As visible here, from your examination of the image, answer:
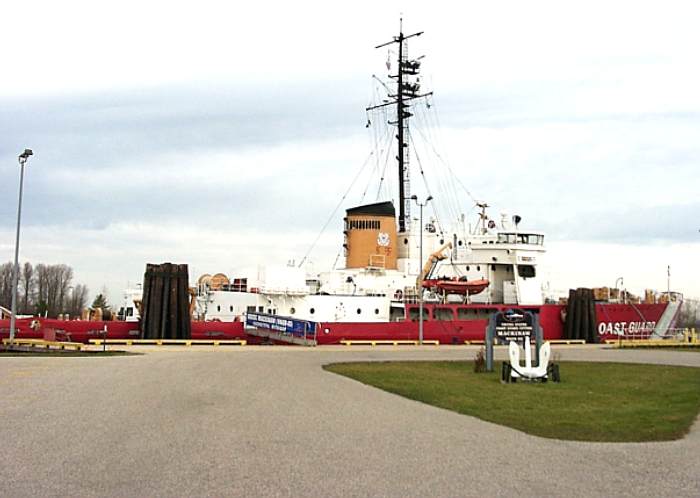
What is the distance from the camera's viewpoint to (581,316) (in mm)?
40625

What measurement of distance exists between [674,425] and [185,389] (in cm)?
893

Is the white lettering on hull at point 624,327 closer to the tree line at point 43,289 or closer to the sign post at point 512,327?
the sign post at point 512,327

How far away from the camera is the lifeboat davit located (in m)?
38.2

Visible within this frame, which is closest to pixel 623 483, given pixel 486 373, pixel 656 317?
pixel 486 373

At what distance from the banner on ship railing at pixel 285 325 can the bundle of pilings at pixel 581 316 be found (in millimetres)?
14513

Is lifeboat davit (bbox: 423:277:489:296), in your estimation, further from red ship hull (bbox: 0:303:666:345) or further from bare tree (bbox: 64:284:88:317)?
bare tree (bbox: 64:284:88:317)

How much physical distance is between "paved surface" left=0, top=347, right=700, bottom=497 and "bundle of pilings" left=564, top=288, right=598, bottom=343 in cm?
2752

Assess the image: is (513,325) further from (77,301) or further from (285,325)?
(77,301)

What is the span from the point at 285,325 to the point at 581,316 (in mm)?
16331

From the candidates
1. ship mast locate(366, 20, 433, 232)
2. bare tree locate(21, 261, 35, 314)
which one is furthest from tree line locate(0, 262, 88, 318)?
ship mast locate(366, 20, 433, 232)

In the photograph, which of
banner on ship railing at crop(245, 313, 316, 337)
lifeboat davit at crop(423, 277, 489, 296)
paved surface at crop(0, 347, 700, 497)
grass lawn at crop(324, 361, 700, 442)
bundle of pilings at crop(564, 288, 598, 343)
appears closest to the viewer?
paved surface at crop(0, 347, 700, 497)

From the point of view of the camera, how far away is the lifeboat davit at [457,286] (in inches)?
1503

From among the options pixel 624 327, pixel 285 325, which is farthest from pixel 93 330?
pixel 624 327

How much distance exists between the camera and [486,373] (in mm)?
20641
